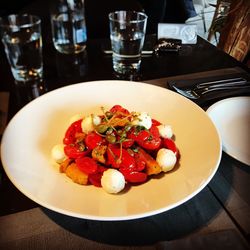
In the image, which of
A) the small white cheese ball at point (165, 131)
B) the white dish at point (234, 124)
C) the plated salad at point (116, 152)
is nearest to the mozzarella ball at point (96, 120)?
the plated salad at point (116, 152)

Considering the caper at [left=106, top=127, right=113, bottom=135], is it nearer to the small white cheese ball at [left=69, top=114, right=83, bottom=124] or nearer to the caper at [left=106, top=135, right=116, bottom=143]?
the caper at [left=106, top=135, right=116, bottom=143]

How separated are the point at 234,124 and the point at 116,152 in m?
0.33

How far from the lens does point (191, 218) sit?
0.53m

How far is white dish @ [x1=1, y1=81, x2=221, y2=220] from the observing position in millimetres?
490

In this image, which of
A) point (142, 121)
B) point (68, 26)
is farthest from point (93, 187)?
point (68, 26)

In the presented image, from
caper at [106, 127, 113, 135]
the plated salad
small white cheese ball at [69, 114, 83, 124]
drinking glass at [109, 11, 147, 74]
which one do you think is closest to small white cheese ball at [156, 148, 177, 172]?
the plated salad

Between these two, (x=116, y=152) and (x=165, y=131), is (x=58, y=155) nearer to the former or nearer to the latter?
(x=116, y=152)

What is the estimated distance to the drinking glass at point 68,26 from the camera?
103 cm

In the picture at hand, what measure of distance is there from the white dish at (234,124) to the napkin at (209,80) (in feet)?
0.14

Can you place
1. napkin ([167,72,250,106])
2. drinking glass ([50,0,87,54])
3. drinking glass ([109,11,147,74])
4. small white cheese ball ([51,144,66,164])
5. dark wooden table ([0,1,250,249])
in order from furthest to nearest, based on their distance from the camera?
drinking glass ([50,0,87,54]), drinking glass ([109,11,147,74]), napkin ([167,72,250,106]), small white cheese ball ([51,144,66,164]), dark wooden table ([0,1,250,249])

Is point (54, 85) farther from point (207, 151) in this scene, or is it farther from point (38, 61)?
point (207, 151)

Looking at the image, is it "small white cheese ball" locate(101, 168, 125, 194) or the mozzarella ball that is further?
the mozzarella ball

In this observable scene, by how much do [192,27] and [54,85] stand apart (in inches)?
21.9

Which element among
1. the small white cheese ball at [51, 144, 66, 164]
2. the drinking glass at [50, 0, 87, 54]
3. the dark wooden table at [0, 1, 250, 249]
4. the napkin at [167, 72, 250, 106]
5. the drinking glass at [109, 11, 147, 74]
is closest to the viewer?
the dark wooden table at [0, 1, 250, 249]
